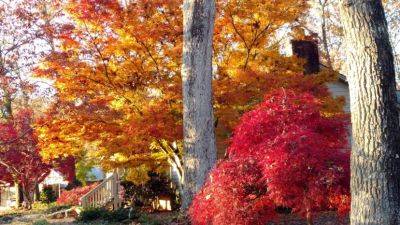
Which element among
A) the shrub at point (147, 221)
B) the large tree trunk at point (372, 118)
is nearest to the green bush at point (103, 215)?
the shrub at point (147, 221)

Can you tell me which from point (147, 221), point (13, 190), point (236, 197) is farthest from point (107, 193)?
point (13, 190)

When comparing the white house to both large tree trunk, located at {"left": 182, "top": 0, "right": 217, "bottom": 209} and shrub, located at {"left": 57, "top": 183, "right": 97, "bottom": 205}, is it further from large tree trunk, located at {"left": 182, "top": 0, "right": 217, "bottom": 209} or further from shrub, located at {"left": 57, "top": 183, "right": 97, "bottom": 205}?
large tree trunk, located at {"left": 182, "top": 0, "right": 217, "bottom": 209}

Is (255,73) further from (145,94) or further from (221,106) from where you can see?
(145,94)

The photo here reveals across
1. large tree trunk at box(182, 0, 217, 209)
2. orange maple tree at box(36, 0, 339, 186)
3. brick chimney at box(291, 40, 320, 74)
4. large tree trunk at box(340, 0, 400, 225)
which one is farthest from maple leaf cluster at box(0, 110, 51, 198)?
large tree trunk at box(340, 0, 400, 225)

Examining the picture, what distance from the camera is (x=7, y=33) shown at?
13.9m

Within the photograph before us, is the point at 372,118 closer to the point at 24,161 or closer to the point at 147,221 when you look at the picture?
the point at 147,221

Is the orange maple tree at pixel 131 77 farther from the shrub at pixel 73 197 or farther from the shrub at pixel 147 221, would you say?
the shrub at pixel 73 197

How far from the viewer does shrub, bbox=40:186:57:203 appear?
1097 inches

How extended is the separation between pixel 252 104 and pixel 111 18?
4.35m

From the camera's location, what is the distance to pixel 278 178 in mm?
6625

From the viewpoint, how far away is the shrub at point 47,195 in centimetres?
2785

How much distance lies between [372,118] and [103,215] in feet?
35.4

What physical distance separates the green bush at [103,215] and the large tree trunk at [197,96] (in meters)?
4.35

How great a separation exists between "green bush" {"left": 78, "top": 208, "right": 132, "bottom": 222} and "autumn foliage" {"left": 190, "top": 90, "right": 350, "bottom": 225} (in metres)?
7.52
